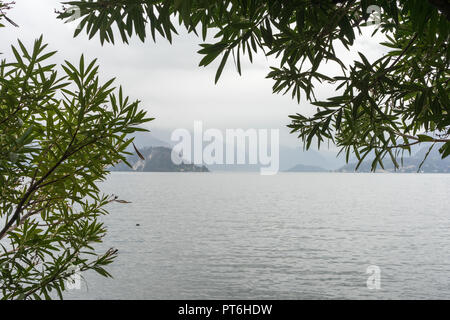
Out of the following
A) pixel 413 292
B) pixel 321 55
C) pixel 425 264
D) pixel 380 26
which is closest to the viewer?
pixel 321 55

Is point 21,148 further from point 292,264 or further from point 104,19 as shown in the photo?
point 292,264

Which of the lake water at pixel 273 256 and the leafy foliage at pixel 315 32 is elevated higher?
the leafy foliage at pixel 315 32

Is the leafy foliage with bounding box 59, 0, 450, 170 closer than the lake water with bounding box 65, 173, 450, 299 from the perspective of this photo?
Yes

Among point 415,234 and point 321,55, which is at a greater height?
point 321,55

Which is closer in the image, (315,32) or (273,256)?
(315,32)

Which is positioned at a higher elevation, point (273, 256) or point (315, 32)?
point (315, 32)

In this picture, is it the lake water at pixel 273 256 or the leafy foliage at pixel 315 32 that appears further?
the lake water at pixel 273 256

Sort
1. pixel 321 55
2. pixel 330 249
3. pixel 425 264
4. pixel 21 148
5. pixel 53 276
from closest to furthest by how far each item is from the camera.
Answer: pixel 21 148 → pixel 321 55 → pixel 53 276 → pixel 425 264 → pixel 330 249

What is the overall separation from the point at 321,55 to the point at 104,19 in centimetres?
132

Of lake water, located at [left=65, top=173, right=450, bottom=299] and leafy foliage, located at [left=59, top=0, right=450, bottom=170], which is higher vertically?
leafy foliage, located at [left=59, top=0, right=450, bottom=170]

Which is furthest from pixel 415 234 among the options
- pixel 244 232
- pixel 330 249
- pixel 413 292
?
pixel 413 292

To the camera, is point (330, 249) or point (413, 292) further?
point (330, 249)
